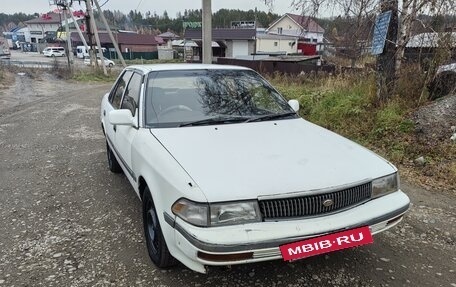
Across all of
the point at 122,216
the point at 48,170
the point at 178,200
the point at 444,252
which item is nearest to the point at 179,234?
the point at 178,200

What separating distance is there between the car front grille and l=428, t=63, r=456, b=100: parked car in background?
4.94m

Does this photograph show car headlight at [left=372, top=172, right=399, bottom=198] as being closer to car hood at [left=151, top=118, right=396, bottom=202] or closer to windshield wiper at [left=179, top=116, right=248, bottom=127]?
car hood at [left=151, top=118, right=396, bottom=202]

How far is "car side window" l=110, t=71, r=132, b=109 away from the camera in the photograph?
4215mm

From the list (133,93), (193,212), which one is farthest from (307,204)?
(133,93)

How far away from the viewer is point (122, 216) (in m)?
3.62

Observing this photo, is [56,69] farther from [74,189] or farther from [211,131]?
[211,131]

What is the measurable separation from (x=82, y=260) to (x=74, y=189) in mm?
1712

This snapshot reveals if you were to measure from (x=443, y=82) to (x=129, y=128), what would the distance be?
573cm

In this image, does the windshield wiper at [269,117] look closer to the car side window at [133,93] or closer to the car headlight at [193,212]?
the car side window at [133,93]

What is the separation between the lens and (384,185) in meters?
2.54

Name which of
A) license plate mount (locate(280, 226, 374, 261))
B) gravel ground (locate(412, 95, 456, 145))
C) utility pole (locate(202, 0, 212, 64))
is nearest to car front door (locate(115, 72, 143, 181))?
license plate mount (locate(280, 226, 374, 261))

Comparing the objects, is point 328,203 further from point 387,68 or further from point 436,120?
point 387,68

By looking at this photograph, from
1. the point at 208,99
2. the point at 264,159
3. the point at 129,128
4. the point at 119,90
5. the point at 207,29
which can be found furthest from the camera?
the point at 207,29

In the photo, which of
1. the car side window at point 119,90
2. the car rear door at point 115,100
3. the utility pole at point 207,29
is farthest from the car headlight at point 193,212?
the utility pole at point 207,29
